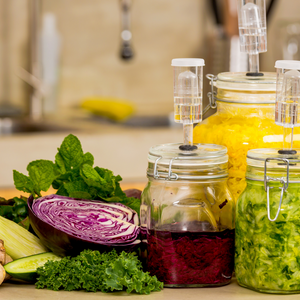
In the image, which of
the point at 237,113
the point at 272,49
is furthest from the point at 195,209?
the point at 272,49

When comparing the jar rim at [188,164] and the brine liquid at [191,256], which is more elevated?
the jar rim at [188,164]

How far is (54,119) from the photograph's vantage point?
249 centimetres

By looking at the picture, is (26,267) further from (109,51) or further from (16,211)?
(109,51)

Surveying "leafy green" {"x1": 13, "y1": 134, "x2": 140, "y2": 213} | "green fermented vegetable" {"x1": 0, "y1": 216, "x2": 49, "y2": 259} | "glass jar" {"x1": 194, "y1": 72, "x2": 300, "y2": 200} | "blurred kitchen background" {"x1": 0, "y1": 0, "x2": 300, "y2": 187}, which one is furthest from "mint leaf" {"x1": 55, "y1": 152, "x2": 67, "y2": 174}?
"blurred kitchen background" {"x1": 0, "y1": 0, "x2": 300, "y2": 187}

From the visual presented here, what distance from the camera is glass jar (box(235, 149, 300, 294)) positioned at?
26.1 inches

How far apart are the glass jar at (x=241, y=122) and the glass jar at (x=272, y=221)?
65 millimetres

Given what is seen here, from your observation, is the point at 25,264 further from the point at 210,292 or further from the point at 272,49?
the point at 272,49

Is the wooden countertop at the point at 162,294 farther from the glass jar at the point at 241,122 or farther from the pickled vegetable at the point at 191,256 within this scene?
the glass jar at the point at 241,122

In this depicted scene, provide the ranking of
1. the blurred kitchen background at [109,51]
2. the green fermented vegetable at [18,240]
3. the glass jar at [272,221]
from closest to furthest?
the glass jar at [272,221], the green fermented vegetable at [18,240], the blurred kitchen background at [109,51]

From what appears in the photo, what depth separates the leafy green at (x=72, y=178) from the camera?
2.72 ft

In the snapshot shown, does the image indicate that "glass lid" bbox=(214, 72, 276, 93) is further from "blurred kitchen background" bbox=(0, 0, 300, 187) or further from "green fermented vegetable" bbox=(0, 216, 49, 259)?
"blurred kitchen background" bbox=(0, 0, 300, 187)

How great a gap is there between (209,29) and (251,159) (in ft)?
7.78

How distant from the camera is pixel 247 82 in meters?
0.79

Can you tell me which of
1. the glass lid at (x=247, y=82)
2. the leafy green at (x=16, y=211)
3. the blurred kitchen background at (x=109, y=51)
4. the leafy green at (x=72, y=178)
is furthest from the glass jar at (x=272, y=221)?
the blurred kitchen background at (x=109, y=51)
